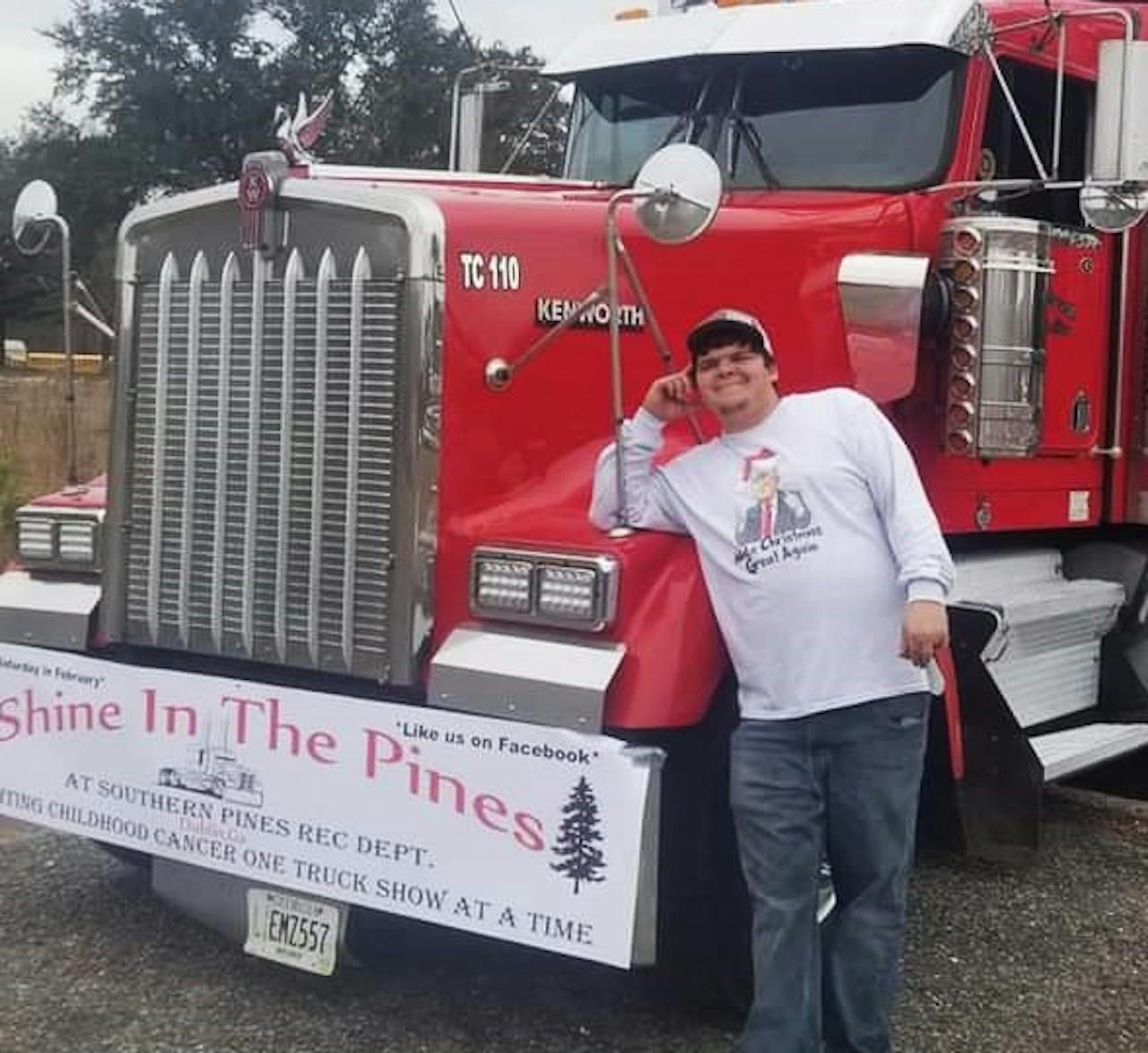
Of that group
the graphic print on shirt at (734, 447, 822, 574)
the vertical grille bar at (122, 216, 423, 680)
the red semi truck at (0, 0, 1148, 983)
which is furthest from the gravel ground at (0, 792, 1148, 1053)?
the graphic print on shirt at (734, 447, 822, 574)

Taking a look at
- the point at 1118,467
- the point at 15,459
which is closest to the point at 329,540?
the point at 1118,467

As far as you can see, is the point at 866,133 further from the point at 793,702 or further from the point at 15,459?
the point at 15,459

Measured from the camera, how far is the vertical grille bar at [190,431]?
4531mm

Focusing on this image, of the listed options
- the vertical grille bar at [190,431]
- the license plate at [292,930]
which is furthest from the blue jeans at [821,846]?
the vertical grille bar at [190,431]

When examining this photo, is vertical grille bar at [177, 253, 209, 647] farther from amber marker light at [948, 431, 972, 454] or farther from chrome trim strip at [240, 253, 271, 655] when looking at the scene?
amber marker light at [948, 431, 972, 454]

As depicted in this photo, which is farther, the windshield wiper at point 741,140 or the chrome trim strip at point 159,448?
the windshield wiper at point 741,140

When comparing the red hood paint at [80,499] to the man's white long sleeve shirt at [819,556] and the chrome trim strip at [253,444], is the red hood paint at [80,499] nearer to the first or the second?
the chrome trim strip at [253,444]

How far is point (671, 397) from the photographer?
3988 mm

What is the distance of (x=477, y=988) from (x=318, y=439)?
1.52 m

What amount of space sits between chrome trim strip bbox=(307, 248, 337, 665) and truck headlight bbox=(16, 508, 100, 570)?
2.70ft

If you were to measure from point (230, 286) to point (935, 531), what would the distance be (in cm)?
191

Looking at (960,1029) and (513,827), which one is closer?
(513,827)

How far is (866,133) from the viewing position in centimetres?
556

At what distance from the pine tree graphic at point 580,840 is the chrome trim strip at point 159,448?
1.36 meters
